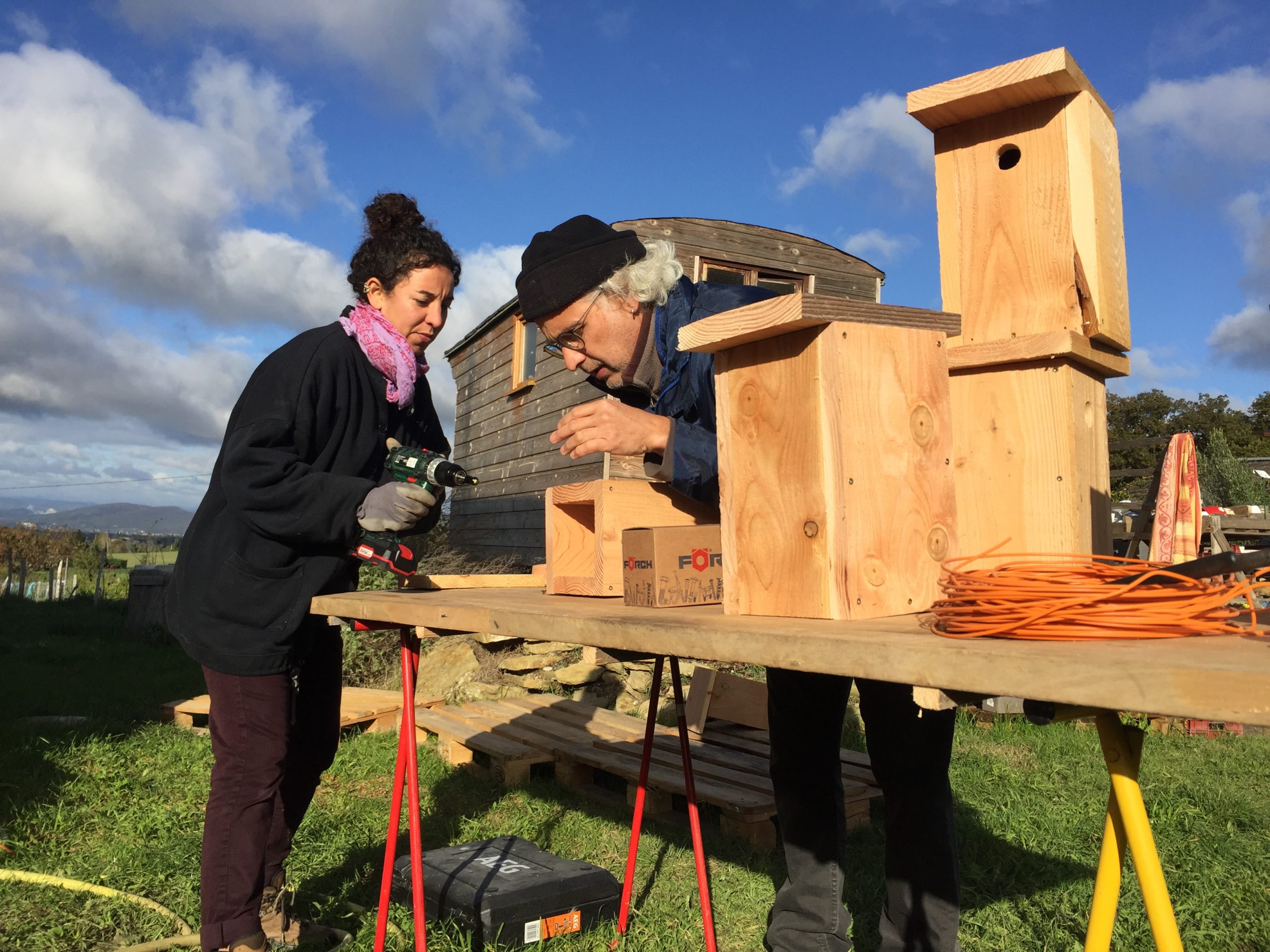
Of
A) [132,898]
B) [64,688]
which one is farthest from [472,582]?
[64,688]

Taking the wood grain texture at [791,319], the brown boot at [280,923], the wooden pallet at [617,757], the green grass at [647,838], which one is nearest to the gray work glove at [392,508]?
the wood grain texture at [791,319]

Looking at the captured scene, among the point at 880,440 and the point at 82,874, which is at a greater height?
the point at 880,440

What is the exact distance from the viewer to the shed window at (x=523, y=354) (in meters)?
11.7

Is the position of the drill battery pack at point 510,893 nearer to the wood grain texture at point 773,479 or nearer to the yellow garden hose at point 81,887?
the yellow garden hose at point 81,887

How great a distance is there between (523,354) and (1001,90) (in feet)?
34.0

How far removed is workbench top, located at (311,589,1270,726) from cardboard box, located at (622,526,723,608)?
6 cm

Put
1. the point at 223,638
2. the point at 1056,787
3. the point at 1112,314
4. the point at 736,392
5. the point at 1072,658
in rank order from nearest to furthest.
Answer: the point at 1072,658 < the point at 736,392 < the point at 1112,314 < the point at 223,638 < the point at 1056,787

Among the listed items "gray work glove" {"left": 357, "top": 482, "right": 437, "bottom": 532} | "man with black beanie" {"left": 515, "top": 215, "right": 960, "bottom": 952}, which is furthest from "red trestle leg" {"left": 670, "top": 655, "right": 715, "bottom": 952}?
"gray work glove" {"left": 357, "top": 482, "right": 437, "bottom": 532}

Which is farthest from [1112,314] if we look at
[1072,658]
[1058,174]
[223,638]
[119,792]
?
[119,792]

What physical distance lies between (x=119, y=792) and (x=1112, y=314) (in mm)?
4762

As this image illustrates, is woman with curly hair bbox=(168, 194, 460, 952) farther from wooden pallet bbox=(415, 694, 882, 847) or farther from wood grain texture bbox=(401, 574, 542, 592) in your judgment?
wooden pallet bbox=(415, 694, 882, 847)

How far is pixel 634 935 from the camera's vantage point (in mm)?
2895

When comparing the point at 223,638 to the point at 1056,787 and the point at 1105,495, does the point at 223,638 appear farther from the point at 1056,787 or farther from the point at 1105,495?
the point at 1056,787

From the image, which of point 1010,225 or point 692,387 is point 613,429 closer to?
point 692,387
